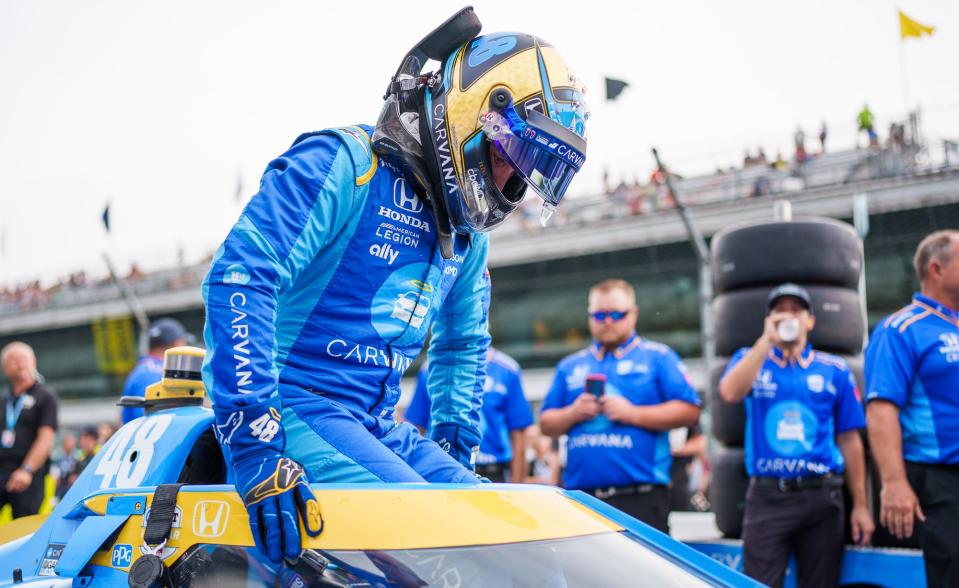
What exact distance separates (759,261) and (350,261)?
141 inches

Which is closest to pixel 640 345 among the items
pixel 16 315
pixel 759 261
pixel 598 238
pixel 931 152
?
pixel 759 261

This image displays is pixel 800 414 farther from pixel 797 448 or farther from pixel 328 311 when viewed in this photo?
pixel 328 311

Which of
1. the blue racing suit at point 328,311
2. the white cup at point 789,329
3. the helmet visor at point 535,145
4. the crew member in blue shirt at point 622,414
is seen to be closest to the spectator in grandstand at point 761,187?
the crew member in blue shirt at point 622,414

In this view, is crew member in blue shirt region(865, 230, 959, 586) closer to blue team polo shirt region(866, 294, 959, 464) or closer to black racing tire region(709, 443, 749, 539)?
blue team polo shirt region(866, 294, 959, 464)

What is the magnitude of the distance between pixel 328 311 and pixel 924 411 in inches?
115

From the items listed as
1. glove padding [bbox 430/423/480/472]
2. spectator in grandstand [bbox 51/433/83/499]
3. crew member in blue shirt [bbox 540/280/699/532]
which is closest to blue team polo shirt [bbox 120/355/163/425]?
crew member in blue shirt [bbox 540/280/699/532]

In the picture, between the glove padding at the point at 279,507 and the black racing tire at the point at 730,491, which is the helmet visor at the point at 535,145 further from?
the black racing tire at the point at 730,491

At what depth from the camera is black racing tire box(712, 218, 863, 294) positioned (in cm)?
522

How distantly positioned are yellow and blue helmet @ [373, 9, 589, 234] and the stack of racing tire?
124 inches

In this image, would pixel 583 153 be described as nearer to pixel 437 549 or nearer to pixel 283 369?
pixel 283 369

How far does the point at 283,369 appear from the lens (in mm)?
2229

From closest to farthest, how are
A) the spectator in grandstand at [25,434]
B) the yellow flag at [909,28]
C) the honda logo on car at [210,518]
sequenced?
the honda logo on car at [210,518]
the spectator in grandstand at [25,434]
the yellow flag at [909,28]

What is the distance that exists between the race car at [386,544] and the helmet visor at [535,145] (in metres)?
0.85

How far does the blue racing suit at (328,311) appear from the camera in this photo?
1.92 metres
